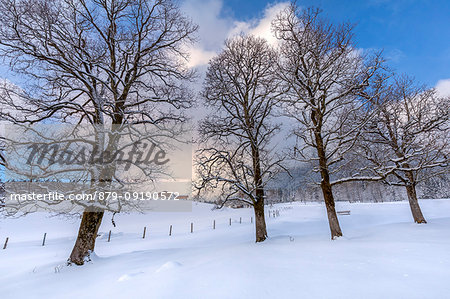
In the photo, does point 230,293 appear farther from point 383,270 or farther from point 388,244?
point 388,244

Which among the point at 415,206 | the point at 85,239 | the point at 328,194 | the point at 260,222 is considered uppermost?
the point at 328,194

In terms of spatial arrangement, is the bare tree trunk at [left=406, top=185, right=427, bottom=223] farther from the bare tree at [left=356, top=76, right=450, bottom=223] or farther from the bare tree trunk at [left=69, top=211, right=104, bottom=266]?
the bare tree trunk at [left=69, top=211, right=104, bottom=266]

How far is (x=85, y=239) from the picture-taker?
700 centimetres

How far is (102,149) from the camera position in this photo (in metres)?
7.61

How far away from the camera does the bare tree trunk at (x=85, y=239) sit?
682cm

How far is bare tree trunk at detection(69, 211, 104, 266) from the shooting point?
268 inches

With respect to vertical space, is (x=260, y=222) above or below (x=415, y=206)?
below

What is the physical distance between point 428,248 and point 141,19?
1307 centimetres

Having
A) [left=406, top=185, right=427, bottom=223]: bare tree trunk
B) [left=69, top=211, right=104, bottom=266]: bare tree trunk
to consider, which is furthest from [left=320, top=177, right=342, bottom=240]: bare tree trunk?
[left=69, top=211, right=104, bottom=266]: bare tree trunk

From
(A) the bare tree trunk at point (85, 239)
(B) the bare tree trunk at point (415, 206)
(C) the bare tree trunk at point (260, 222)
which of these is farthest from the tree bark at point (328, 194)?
(A) the bare tree trunk at point (85, 239)

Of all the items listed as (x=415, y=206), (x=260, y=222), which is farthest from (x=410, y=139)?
(x=260, y=222)

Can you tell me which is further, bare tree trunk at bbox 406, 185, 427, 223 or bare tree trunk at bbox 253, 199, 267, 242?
bare tree trunk at bbox 406, 185, 427, 223

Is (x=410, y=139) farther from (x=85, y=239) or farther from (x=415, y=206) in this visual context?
(x=85, y=239)

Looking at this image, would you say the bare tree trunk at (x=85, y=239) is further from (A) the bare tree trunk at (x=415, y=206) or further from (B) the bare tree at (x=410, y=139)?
(A) the bare tree trunk at (x=415, y=206)
